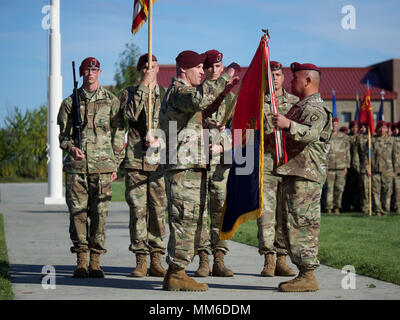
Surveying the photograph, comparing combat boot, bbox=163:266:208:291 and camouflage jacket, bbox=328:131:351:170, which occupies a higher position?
camouflage jacket, bbox=328:131:351:170

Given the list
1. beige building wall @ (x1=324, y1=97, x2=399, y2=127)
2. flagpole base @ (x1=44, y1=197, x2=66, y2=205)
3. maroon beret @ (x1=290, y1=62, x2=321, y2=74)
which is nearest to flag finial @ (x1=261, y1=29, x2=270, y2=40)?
maroon beret @ (x1=290, y1=62, x2=321, y2=74)

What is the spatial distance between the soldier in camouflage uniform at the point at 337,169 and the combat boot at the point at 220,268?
12011 millimetres

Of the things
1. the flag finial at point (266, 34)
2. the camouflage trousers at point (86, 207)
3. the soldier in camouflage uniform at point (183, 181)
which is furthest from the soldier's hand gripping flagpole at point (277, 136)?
the camouflage trousers at point (86, 207)

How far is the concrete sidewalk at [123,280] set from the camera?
24.2ft

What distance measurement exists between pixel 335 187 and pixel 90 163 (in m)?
12.9

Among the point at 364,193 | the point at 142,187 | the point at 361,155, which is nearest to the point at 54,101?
the point at 361,155

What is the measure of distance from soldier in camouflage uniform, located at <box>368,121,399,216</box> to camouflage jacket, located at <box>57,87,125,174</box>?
40.4ft

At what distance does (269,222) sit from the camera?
8930 millimetres

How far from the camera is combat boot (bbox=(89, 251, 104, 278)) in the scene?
8859 millimetres

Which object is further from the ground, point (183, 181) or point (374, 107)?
point (374, 107)

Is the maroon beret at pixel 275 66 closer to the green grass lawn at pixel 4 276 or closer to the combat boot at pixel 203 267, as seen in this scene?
the combat boot at pixel 203 267

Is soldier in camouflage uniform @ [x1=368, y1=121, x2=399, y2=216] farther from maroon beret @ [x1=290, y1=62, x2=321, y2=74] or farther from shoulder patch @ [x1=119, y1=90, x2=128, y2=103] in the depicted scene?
maroon beret @ [x1=290, y1=62, x2=321, y2=74]

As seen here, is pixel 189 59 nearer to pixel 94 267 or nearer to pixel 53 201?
pixel 94 267
